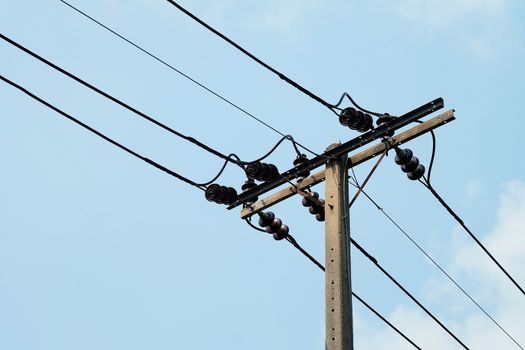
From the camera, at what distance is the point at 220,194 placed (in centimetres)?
1268

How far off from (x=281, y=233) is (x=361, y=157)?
166cm

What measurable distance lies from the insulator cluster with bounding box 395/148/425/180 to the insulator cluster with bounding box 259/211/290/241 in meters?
1.69

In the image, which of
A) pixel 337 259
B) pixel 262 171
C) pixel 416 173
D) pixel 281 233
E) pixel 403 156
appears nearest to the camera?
pixel 337 259

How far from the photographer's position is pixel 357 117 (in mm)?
11883

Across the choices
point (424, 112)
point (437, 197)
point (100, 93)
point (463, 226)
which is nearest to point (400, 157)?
point (424, 112)

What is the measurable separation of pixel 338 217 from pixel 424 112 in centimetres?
155

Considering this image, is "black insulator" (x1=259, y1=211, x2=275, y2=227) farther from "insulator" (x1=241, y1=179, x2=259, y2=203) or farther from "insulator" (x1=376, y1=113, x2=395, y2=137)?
"insulator" (x1=376, y1=113, x2=395, y2=137)

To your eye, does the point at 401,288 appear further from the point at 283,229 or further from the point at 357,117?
the point at 357,117

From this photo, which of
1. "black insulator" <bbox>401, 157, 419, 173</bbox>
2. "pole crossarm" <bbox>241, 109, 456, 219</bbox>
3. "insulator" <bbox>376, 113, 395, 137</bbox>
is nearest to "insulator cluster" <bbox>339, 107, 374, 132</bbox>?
"insulator" <bbox>376, 113, 395, 137</bbox>

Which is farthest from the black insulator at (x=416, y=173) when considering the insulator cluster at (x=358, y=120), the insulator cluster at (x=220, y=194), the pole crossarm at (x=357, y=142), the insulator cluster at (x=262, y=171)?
the insulator cluster at (x=220, y=194)

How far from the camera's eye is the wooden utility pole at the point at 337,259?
10250 mm

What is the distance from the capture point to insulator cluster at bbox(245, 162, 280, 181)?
12367mm

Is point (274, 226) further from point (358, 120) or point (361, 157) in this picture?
point (358, 120)

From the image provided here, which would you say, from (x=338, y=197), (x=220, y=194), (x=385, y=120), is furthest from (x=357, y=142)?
(x=220, y=194)
